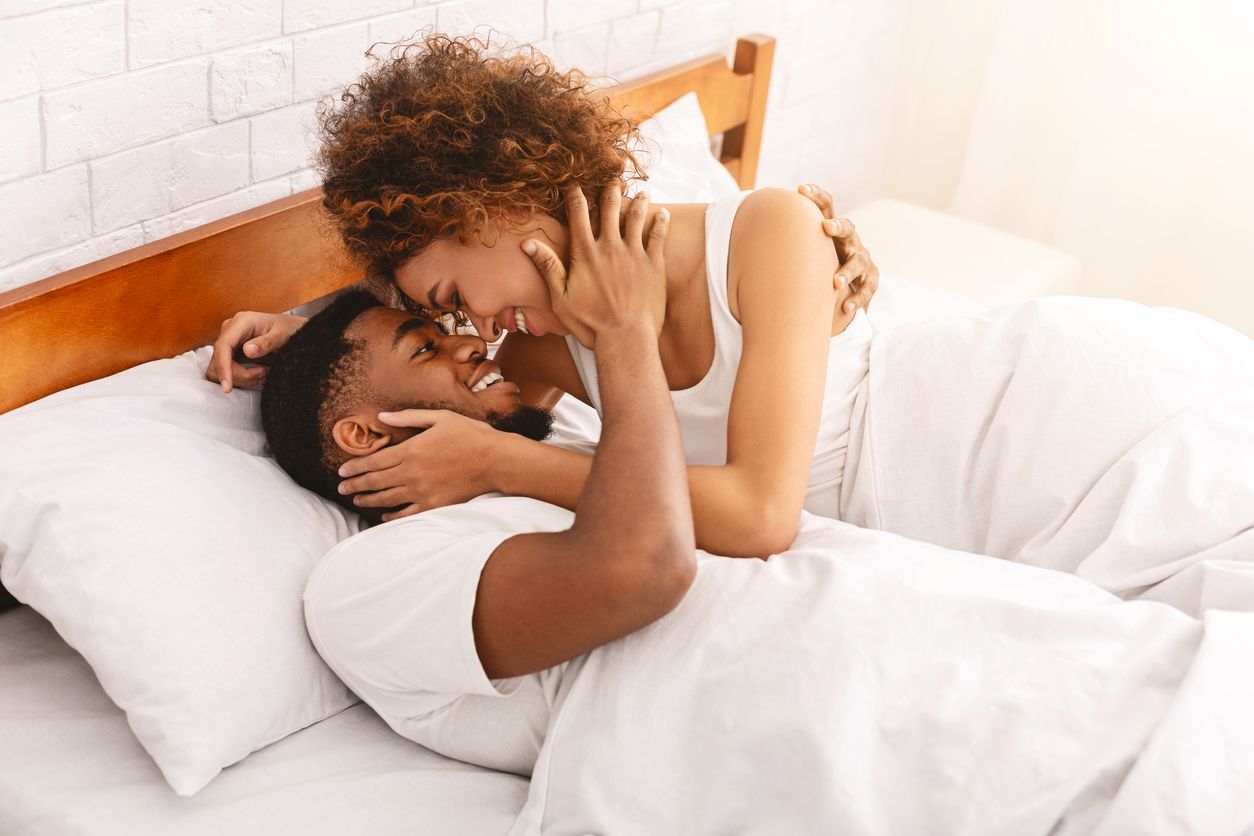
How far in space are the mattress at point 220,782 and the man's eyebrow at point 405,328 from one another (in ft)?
1.43

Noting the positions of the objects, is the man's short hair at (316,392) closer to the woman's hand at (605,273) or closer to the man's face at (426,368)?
the man's face at (426,368)

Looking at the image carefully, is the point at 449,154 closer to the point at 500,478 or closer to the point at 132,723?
the point at 500,478

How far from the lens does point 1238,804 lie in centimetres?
94

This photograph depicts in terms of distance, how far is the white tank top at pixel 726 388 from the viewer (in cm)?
143

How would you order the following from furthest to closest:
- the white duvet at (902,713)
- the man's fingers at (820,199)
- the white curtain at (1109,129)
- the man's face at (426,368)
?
the white curtain at (1109,129) < the man's fingers at (820,199) < the man's face at (426,368) < the white duvet at (902,713)

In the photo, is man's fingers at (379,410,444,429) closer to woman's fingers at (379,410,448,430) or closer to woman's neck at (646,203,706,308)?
woman's fingers at (379,410,448,430)

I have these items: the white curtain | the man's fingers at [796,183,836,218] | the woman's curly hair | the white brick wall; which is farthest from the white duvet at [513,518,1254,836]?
the white curtain

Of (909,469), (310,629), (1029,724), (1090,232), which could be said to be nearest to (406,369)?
(310,629)

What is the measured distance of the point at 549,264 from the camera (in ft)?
4.46

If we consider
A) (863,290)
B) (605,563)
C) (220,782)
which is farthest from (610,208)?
(220,782)

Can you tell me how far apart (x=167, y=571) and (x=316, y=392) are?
26 centimetres

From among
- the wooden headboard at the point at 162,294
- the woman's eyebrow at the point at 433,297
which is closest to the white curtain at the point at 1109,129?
the wooden headboard at the point at 162,294

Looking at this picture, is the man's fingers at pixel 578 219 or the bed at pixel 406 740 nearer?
the bed at pixel 406 740

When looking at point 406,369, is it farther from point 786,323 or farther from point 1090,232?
point 1090,232
